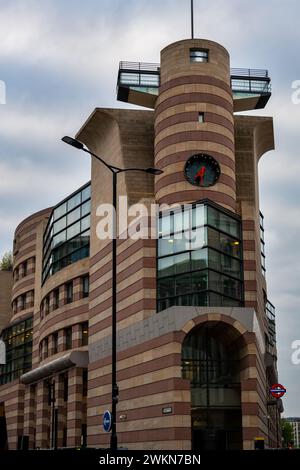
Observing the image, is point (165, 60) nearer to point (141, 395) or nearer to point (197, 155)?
point (197, 155)

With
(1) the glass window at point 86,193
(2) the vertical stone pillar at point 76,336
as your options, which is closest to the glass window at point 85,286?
(2) the vertical stone pillar at point 76,336

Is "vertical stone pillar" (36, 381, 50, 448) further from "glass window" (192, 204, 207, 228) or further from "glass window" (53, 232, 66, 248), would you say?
"glass window" (192, 204, 207, 228)

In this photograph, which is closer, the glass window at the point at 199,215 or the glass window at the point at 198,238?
the glass window at the point at 198,238

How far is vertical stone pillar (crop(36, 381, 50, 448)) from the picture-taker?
223ft

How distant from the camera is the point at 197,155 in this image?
49.9 meters

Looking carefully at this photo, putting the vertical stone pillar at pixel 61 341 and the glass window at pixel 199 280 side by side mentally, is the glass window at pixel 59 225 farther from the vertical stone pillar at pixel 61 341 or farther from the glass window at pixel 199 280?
the glass window at pixel 199 280

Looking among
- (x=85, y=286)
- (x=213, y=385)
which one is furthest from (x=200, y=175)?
(x=85, y=286)

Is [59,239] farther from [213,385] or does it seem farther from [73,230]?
[213,385]

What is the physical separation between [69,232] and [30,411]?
69.8 ft

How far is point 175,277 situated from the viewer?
46.9m

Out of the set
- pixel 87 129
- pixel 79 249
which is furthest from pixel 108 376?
pixel 87 129

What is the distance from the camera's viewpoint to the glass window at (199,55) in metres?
52.5

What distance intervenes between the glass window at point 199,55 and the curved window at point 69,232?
1743 centimetres

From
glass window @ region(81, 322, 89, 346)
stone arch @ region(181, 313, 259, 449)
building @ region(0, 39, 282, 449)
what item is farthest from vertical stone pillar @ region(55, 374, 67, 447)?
stone arch @ region(181, 313, 259, 449)
